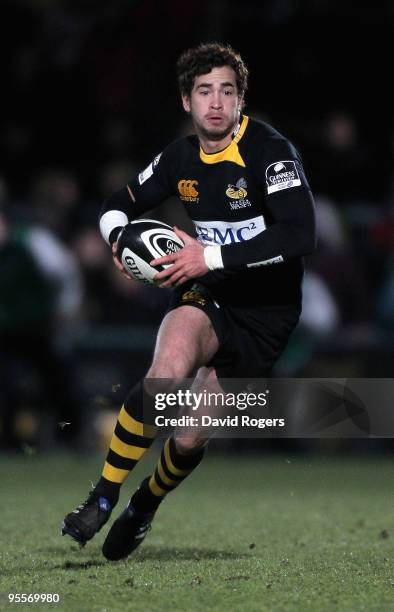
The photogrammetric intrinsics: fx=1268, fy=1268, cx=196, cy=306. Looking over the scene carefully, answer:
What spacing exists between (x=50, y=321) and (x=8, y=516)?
347 centimetres

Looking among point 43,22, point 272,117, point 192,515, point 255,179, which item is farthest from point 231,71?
point 43,22

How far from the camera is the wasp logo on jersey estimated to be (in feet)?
16.8

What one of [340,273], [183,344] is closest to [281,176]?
[183,344]

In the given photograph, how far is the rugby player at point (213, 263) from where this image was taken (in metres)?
5.07

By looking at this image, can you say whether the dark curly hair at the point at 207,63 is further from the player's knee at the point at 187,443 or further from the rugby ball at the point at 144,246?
the player's knee at the point at 187,443

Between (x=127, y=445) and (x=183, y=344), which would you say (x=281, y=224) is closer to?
(x=183, y=344)

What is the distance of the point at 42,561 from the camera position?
511 cm

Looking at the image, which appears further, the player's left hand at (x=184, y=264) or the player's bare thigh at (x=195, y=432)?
the player's bare thigh at (x=195, y=432)

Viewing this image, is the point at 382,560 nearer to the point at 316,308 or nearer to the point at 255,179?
the point at 255,179

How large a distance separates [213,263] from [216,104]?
0.71 m

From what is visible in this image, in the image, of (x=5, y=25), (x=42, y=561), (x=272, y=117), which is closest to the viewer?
(x=42, y=561)

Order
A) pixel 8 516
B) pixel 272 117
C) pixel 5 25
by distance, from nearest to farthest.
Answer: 1. pixel 8 516
2. pixel 272 117
3. pixel 5 25

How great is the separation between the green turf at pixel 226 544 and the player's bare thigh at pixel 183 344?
30.5 inches

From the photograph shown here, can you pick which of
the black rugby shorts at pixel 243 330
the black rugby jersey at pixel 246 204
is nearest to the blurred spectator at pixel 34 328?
the black rugby jersey at pixel 246 204
